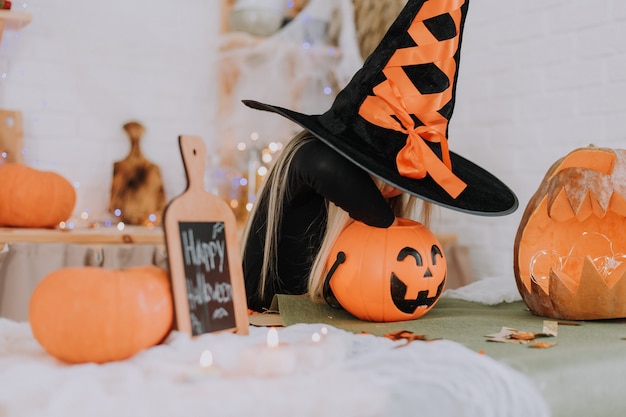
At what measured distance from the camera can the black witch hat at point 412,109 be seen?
110cm

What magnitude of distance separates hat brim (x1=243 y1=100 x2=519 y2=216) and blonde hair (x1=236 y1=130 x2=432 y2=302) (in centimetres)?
11

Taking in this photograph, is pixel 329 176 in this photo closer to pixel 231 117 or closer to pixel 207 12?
pixel 231 117

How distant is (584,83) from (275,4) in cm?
130

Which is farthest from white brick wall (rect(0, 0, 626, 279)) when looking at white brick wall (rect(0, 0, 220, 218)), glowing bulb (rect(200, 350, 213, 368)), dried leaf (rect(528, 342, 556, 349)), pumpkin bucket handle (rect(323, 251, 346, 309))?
glowing bulb (rect(200, 350, 213, 368))

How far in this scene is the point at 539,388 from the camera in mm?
754

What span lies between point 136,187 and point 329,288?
149 centimetres

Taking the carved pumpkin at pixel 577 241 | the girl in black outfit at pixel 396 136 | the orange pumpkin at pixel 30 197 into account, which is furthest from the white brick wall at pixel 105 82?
the carved pumpkin at pixel 577 241

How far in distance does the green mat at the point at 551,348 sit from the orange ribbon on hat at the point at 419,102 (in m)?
0.23

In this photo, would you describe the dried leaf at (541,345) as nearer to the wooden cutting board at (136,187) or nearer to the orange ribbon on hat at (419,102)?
the orange ribbon on hat at (419,102)

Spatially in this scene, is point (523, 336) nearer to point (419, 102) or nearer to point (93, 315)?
point (419, 102)

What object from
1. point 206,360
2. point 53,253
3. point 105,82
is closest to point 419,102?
point 206,360

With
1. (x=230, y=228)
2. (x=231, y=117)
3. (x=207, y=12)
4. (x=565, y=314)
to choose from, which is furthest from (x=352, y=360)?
(x=207, y=12)

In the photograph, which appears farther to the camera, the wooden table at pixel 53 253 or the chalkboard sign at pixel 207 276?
the wooden table at pixel 53 253

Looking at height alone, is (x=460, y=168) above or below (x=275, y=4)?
below
